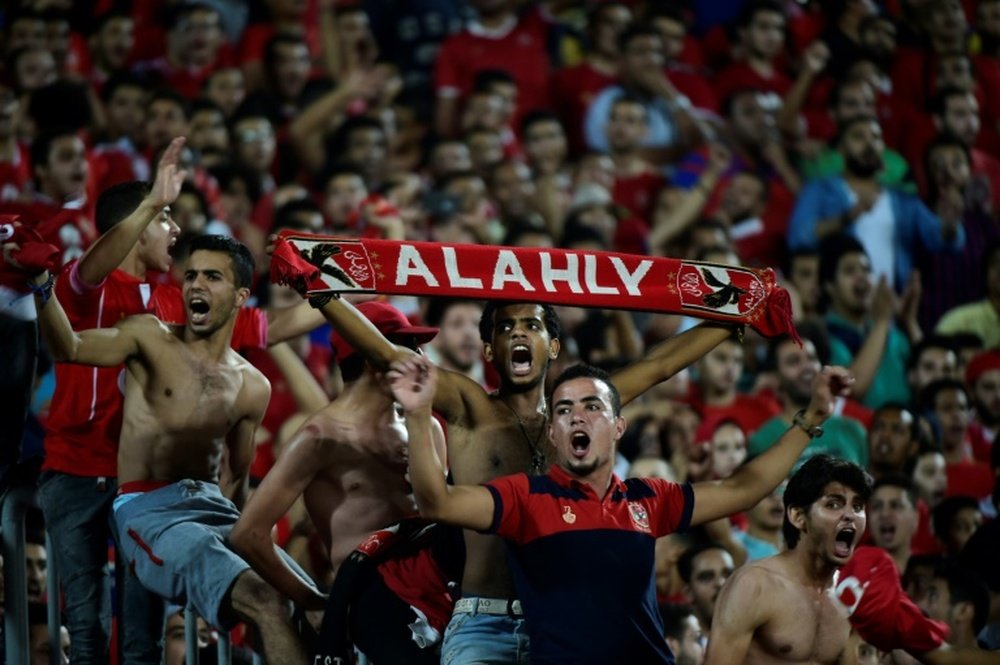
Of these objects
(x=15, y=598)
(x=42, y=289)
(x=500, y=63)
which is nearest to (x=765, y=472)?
(x=42, y=289)

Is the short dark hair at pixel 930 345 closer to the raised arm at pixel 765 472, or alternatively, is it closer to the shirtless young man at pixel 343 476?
the raised arm at pixel 765 472

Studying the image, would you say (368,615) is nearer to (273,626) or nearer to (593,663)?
(273,626)

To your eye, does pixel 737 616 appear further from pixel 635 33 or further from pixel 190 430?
pixel 635 33

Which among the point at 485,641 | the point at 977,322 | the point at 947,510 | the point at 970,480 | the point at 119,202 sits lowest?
the point at 977,322

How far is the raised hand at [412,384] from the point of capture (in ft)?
14.3

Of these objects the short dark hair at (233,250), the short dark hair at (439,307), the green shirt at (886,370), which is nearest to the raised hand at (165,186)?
the short dark hair at (233,250)

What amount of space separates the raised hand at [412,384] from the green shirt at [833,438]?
3.77 meters

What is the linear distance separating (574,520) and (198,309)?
1509 mm

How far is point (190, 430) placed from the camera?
541 cm

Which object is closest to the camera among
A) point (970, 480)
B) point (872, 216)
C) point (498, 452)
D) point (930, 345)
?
point (498, 452)

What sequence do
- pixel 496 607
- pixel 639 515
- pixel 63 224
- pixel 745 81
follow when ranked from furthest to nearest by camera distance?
1. pixel 745 81
2. pixel 63 224
3. pixel 496 607
4. pixel 639 515

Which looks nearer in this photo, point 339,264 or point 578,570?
point 578,570

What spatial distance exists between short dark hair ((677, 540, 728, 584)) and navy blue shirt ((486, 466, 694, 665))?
2.26 meters

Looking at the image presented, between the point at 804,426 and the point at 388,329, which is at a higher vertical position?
the point at 388,329
